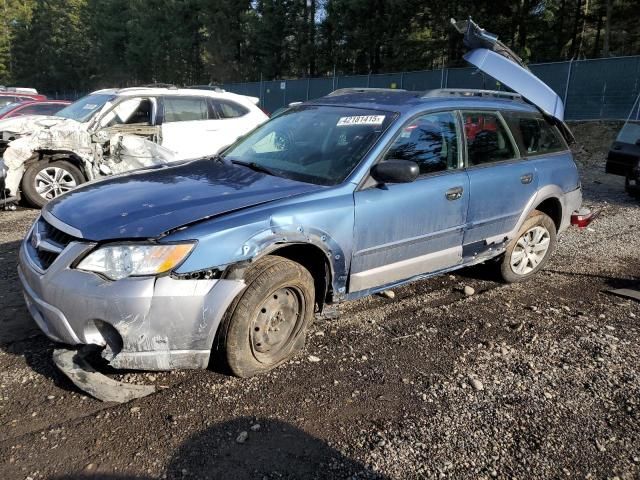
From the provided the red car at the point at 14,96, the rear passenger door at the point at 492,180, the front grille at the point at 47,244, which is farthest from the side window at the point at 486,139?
the red car at the point at 14,96

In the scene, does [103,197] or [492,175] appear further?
[492,175]

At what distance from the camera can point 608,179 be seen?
12.1 meters

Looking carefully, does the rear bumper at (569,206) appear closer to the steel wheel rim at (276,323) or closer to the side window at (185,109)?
the steel wheel rim at (276,323)

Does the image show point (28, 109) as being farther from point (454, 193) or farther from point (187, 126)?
point (454, 193)

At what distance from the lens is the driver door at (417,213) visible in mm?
3592

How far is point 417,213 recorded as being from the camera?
12.5 ft

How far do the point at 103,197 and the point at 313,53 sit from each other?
122 ft

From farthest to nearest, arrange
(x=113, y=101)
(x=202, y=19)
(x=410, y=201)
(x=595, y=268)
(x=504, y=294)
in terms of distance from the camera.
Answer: (x=202, y=19)
(x=113, y=101)
(x=595, y=268)
(x=504, y=294)
(x=410, y=201)

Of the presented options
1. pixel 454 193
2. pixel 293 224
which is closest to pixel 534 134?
pixel 454 193

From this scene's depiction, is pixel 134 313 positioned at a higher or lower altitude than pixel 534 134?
lower

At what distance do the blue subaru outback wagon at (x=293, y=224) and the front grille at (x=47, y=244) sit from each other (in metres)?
0.01

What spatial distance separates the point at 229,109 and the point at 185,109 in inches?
31.1

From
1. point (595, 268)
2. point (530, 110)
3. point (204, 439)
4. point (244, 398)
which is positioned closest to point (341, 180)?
point (244, 398)

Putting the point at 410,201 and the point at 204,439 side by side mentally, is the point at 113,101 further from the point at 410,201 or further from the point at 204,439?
the point at 204,439
